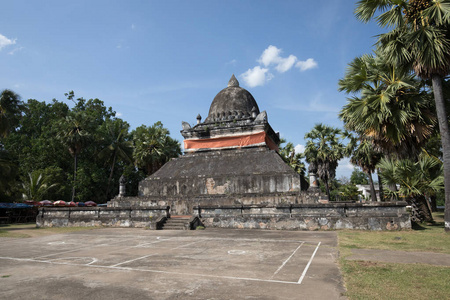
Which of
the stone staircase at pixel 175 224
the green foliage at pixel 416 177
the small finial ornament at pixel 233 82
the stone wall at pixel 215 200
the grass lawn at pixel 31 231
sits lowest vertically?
the grass lawn at pixel 31 231

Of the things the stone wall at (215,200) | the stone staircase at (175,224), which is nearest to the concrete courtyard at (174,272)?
the stone staircase at (175,224)

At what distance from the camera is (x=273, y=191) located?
1902 centimetres

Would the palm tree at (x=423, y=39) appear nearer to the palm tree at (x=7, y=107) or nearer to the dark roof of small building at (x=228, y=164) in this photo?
the dark roof of small building at (x=228, y=164)

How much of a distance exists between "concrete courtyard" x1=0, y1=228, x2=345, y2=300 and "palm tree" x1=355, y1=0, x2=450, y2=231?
655cm

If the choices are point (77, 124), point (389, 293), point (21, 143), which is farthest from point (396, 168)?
point (21, 143)

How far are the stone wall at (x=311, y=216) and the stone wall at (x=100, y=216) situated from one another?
2.75 metres

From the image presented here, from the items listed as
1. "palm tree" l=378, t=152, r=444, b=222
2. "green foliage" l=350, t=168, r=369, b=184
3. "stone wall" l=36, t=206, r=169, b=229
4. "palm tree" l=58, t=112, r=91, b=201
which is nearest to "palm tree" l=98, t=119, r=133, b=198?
"palm tree" l=58, t=112, r=91, b=201

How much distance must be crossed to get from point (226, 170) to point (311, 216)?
936 centimetres

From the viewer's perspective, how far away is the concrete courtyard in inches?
172

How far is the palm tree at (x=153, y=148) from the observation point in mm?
33938

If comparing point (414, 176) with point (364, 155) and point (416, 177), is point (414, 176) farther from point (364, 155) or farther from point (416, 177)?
point (364, 155)

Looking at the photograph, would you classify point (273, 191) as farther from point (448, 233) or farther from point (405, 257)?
point (405, 257)

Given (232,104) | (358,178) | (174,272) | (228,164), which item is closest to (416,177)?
(174,272)

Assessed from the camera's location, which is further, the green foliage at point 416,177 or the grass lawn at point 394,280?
the green foliage at point 416,177
